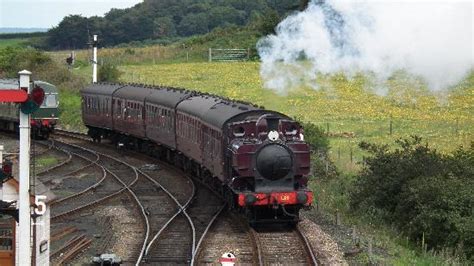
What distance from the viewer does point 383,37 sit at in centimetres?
2669

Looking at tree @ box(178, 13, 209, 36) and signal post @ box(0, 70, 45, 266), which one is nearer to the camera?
signal post @ box(0, 70, 45, 266)

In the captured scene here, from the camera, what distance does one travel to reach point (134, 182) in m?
30.9

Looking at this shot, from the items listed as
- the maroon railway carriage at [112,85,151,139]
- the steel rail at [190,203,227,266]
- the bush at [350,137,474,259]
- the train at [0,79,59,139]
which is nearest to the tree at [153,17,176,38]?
the train at [0,79,59,139]

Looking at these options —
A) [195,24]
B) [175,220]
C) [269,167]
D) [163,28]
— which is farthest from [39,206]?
[195,24]

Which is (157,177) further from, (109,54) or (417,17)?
(109,54)

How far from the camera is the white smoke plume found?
2408cm

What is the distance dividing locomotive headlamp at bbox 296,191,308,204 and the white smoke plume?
230 inches

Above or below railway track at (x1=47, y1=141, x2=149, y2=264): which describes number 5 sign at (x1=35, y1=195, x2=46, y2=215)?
above

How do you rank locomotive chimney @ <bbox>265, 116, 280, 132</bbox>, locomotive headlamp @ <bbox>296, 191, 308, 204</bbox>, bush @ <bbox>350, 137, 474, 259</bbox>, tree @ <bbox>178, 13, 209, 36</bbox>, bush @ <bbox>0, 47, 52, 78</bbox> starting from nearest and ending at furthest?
locomotive headlamp @ <bbox>296, 191, 308, 204</bbox> → bush @ <bbox>350, 137, 474, 259</bbox> → locomotive chimney @ <bbox>265, 116, 280, 132</bbox> → bush @ <bbox>0, 47, 52, 78</bbox> → tree @ <bbox>178, 13, 209, 36</bbox>

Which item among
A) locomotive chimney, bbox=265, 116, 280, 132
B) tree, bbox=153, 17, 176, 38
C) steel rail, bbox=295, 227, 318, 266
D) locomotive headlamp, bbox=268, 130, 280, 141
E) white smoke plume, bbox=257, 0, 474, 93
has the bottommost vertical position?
steel rail, bbox=295, 227, 318, 266

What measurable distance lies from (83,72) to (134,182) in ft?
156

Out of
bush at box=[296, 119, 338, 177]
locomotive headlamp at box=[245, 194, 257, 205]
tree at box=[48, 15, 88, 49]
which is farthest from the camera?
tree at box=[48, 15, 88, 49]

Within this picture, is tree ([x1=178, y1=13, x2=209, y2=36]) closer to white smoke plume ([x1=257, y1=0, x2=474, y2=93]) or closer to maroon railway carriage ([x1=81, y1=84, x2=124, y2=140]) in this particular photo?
maroon railway carriage ([x1=81, y1=84, x2=124, y2=140])

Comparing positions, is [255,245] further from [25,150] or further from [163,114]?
[163,114]
